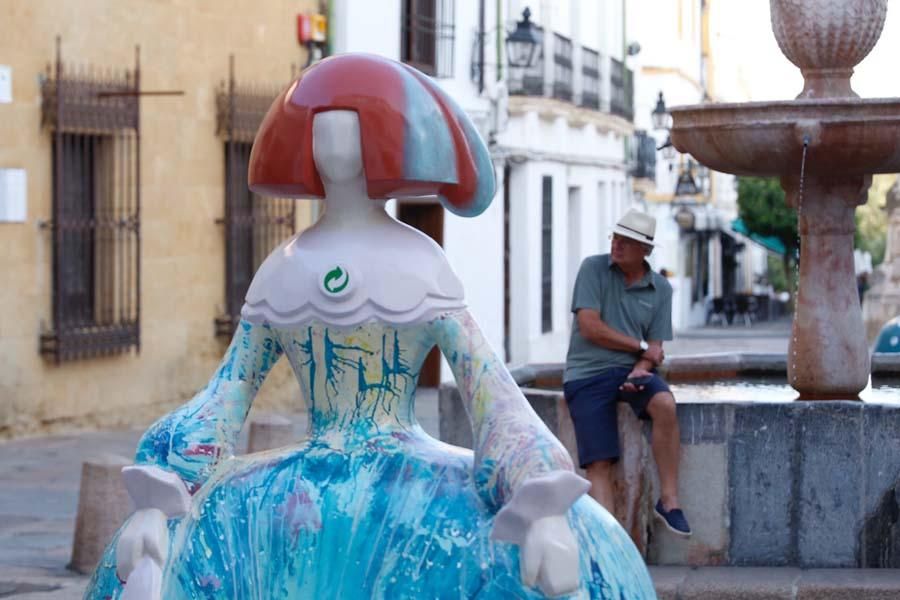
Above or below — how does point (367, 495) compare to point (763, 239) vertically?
below

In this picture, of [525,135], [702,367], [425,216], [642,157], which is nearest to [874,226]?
[642,157]

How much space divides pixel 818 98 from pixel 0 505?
17.3 feet

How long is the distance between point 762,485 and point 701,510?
0.24 m

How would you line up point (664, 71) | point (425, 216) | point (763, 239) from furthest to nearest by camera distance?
point (763, 239) < point (664, 71) < point (425, 216)

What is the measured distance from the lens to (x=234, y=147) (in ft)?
55.7

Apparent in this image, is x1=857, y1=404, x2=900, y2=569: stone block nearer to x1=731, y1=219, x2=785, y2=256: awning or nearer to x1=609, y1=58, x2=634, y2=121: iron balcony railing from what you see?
x1=609, y1=58, x2=634, y2=121: iron balcony railing

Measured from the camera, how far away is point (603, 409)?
23.1 feet

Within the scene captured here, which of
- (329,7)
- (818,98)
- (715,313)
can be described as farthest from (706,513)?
(715,313)

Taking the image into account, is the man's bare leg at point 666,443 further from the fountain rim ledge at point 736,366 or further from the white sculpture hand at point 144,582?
the white sculpture hand at point 144,582

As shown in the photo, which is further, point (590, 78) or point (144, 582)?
point (590, 78)

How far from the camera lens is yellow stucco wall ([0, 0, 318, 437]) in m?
14.0

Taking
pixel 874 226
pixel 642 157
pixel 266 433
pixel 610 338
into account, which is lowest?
pixel 266 433

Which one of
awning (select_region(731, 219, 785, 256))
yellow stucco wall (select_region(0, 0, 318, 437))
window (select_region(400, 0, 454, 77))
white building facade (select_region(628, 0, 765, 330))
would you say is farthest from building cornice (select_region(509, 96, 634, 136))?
awning (select_region(731, 219, 785, 256))

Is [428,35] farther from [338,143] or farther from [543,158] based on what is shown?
[338,143]
